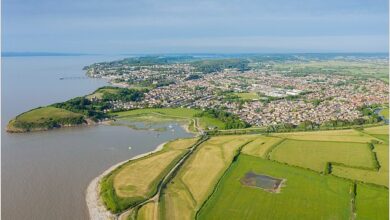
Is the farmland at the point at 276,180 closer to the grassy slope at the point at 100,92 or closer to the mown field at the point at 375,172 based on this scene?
the mown field at the point at 375,172

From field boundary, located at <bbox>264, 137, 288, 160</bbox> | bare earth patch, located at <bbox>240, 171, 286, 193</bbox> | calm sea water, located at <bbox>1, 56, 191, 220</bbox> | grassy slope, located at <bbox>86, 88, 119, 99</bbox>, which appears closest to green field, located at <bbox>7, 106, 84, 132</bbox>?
calm sea water, located at <bbox>1, 56, 191, 220</bbox>

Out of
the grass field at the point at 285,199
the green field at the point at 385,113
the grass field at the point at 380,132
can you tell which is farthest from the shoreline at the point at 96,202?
the green field at the point at 385,113

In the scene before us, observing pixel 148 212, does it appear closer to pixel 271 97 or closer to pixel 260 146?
Answer: pixel 260 146

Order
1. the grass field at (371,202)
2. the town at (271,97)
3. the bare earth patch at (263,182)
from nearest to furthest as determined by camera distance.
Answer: the grass field at (371,202) < the bare earth patch at (263,182) < the town at (271,97)

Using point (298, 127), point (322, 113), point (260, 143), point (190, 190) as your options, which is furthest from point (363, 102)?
point (190, 190)

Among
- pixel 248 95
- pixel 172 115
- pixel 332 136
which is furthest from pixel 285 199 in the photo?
pixel 248 95

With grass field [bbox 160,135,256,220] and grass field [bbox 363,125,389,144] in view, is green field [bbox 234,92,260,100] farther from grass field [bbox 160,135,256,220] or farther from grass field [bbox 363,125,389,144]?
grass field [bbox 160,135,256,220]
